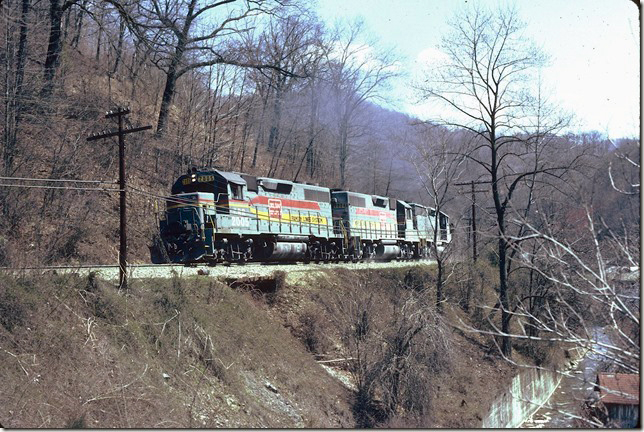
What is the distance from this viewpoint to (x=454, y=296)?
101 ft

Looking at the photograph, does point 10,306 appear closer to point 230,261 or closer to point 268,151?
point 230,261

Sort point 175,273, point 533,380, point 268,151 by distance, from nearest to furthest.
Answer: point 175,273
point 533,380
point 268,151

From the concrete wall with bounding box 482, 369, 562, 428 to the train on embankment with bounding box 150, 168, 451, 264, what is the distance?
32.3 ft

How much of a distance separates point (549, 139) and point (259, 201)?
1164 cm

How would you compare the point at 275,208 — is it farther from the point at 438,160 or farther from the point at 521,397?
the point at 521,397

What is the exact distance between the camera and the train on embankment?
871 inches

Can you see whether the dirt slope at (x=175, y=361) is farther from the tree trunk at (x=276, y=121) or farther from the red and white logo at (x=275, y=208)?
the tree trunk at (x=276, y=121)

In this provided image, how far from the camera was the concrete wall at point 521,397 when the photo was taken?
73.6 feet

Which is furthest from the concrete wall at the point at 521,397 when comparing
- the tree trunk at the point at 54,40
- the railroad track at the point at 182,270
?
the tree trunk at the point at 54,40

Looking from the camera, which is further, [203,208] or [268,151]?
[268,151]

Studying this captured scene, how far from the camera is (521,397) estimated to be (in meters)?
19.6

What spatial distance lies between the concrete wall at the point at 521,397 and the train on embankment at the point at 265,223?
9845 millimetres

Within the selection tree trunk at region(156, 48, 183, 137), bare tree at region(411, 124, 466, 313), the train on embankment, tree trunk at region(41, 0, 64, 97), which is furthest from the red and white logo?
tree trunk at region(156, 48, 183, 137)

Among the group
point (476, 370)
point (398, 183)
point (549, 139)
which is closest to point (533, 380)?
point (476, 370)
